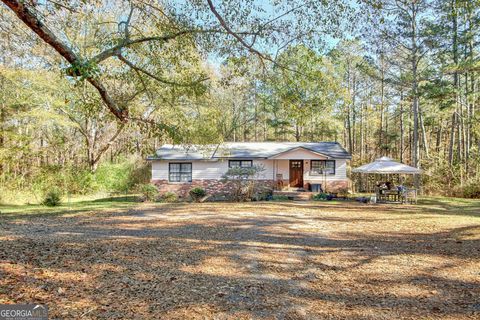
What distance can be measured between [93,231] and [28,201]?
31.7ft

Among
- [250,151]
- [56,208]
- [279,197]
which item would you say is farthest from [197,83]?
[250,151]

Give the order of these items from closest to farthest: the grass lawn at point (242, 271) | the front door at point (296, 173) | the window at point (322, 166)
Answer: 1. the grass lawn at point (242, 271)
2. the window at point (322, 166)
3. the front door at point (296, 173)

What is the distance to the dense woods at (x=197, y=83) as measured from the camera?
657 cm

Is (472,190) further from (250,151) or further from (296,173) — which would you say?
(250,151)

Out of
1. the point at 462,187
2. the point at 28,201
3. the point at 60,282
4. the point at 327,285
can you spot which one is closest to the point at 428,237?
the point at 327,285

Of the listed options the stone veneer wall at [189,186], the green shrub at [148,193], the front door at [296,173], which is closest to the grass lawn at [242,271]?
the green shrub at [148,193]

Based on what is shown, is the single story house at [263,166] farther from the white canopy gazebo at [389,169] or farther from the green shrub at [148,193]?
the white canopy gazebo at [389,169]

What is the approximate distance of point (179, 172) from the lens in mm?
20281

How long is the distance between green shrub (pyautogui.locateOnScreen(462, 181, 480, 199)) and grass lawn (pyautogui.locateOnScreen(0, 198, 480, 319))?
11222mm

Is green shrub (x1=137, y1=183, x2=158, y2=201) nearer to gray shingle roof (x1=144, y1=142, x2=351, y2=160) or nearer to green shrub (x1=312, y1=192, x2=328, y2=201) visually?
gray shingle roof (x1=144, y1=142, x2=351, y2=160)

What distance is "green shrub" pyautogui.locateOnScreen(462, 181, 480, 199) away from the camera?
682 inches

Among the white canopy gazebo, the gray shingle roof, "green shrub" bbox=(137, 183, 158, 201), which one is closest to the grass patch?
"green shrub" bbox=(137, 183, 158, 201)

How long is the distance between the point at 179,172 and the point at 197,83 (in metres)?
13.5

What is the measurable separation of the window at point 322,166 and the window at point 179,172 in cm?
825
